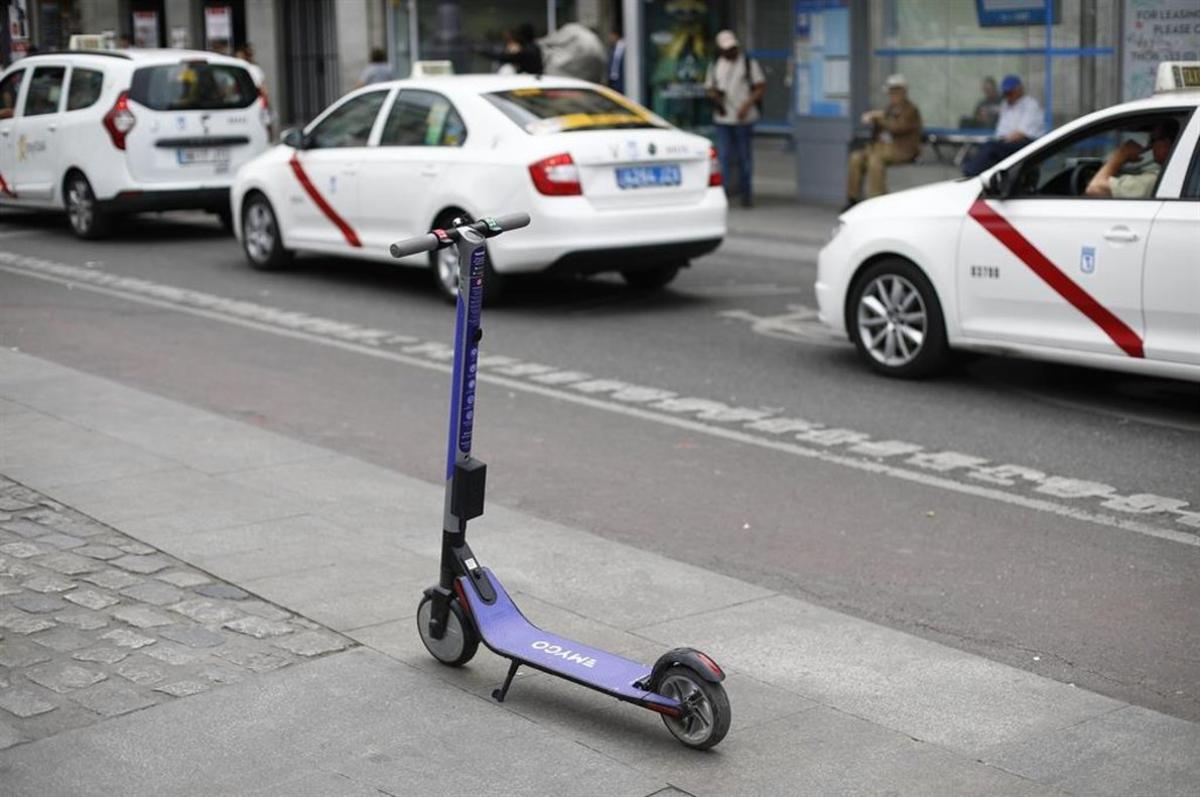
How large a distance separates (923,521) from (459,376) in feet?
9.51

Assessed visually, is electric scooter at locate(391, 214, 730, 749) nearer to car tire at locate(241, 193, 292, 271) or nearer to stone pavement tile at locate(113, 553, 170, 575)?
stone pavement tile at locate(113, 553, 170, 575)

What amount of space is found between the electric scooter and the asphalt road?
1.40 meters

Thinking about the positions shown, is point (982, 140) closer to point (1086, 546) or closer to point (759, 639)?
point (1086, 546)

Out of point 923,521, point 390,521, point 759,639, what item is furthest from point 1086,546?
point 390,521

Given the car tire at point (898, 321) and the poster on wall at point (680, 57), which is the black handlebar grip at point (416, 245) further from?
the poster on wall at point (680, 57)

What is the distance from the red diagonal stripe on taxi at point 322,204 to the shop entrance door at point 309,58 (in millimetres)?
18101

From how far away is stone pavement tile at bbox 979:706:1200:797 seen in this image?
188 inches

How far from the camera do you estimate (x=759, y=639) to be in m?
5.98

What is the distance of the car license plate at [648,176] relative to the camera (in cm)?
1259

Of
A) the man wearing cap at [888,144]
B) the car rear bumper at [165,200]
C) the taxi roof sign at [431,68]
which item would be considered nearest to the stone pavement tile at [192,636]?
the taxi roof sign at [431,68]

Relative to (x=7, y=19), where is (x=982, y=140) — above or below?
below

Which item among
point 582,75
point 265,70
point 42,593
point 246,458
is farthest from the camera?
point 265,70

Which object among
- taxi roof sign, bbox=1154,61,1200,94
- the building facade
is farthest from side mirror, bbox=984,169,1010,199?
the building facade

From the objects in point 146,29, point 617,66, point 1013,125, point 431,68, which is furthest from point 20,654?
point 146,29
